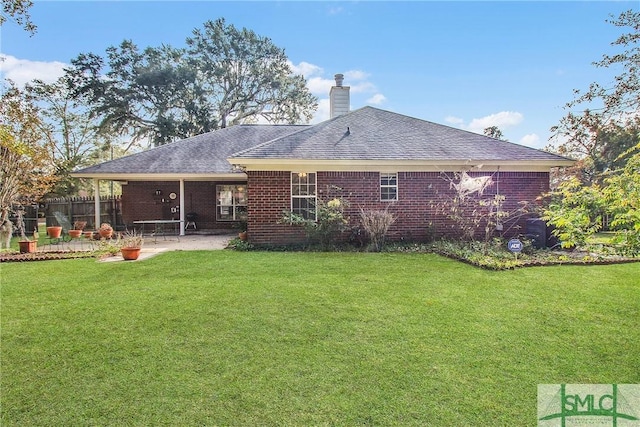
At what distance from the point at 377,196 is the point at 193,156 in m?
8.83

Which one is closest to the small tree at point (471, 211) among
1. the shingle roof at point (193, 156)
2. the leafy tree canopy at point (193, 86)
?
the shingle roof at point (193, 156)

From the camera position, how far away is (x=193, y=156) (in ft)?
49.8

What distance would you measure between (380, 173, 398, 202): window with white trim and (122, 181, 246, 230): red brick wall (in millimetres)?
7888

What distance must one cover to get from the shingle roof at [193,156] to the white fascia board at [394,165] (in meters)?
4.16

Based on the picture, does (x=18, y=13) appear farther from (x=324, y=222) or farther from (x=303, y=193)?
(x=324, y=222)

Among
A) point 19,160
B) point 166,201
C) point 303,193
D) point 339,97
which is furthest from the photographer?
point 166,201

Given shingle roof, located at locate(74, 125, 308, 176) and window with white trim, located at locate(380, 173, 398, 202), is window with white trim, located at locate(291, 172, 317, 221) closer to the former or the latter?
window with white trim, located at locate(380, 173, 398, 202)

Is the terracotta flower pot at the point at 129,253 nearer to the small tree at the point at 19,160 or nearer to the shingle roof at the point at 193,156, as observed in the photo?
the small tree at the point at 19,160

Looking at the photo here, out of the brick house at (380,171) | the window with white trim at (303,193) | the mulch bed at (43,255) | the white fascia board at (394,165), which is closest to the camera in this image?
the mulch bed at (43,255)

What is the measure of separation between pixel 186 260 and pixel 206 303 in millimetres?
3666

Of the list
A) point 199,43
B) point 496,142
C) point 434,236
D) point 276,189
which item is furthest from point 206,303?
point 199,43

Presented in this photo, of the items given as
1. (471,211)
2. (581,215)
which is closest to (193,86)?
(471,211)

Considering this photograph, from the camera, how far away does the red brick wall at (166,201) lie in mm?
16203

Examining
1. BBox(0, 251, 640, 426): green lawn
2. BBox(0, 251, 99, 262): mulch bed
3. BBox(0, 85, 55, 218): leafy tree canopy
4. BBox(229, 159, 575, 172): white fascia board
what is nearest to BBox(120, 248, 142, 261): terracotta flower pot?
BBox(0, 251, 99, 262): mulch bed
